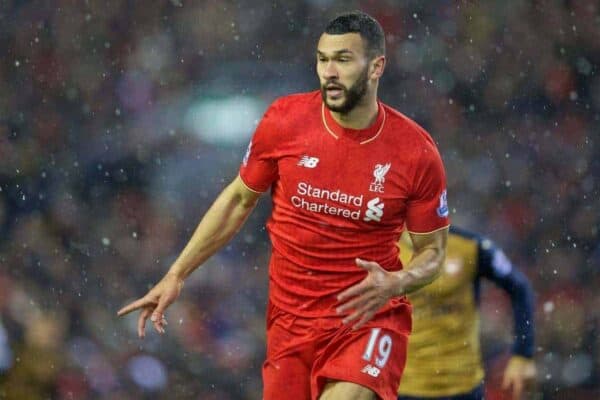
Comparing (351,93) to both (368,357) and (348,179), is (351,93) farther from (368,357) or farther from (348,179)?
(368,357)

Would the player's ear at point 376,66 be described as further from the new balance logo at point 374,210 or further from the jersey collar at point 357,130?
the new balance logo at point 374,210

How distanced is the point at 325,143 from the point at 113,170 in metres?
2.85

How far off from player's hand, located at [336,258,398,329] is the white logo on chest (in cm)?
36

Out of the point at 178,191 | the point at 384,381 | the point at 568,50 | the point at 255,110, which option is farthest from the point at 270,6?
the point at 384,381

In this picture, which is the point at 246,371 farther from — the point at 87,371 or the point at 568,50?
the point at 568,50

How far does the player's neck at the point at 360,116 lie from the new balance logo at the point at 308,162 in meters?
0.14

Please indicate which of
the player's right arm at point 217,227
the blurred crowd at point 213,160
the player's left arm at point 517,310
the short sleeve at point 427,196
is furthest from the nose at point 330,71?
the blurred crowd at point 213,160

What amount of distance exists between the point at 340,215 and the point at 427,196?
0.27 metres

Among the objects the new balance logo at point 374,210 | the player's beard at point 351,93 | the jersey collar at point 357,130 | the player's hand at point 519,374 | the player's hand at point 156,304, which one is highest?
the player's beard at point 351,93

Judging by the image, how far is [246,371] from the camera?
238 inches

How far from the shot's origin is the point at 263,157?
12.0 feet

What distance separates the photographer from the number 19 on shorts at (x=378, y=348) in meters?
3.41

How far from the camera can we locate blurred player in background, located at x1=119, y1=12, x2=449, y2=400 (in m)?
3.44

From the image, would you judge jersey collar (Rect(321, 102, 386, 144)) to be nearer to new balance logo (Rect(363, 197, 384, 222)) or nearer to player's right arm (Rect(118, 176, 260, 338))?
new balance logo (Rect(363, 197, 384, 222))
